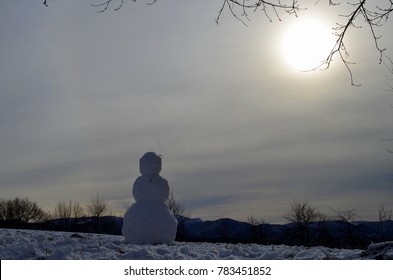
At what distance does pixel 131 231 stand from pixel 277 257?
549 centimetres

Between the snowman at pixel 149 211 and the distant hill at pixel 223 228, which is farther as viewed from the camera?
the distant hill at pixel 223 228

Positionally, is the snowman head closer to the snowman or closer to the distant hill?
the snowman

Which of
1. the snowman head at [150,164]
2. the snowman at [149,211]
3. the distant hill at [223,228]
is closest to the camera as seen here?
the snowman at [149,211]

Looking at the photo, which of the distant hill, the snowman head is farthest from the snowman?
the distant hill

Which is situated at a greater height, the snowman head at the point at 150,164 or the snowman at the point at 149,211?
the snowman head at the point at 150,164

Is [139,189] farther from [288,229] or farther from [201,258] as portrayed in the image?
[288,229]

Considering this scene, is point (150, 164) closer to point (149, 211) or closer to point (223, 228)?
point (149, 211)

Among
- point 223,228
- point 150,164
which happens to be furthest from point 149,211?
point 223,228

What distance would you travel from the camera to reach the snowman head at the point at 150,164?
13648 millimetres

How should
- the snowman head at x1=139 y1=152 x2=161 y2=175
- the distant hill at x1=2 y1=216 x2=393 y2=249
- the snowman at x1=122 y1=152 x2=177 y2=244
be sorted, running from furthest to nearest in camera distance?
1. the distant hill at x1=2 y1=216 x2=393 y2=249
2. the snowman head at x1=139 y1=152 x2=161 y2=175
3. the snowman at x1=122 y1=152 x2=177 y2=244

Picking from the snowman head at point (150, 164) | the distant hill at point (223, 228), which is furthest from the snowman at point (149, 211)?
the distant hill at point (223, 228)

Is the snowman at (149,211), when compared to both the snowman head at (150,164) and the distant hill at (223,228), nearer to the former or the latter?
the snowman head at (150,164)

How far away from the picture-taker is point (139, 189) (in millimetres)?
13430

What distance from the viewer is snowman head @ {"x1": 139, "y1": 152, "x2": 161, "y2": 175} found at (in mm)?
13648
